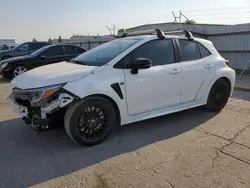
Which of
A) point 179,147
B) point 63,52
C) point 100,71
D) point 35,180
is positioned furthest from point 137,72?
point 63,52

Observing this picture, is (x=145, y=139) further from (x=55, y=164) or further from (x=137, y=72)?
(x=55, y=164)

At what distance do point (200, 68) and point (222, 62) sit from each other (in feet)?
2.43

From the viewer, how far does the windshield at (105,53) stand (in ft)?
13.3

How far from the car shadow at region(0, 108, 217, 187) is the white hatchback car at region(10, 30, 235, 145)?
10.4 inches

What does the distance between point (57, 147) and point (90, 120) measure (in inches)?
26.7

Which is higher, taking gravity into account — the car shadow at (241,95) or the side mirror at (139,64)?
the side mirror at (139,64)

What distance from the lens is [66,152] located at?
141 inches

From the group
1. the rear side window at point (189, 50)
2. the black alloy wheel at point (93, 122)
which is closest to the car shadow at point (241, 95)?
the rear side window at point (189, 50)

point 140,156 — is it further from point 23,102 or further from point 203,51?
point 203,51

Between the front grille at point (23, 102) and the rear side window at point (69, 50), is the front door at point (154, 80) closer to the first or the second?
the front grille at point (23, 102)

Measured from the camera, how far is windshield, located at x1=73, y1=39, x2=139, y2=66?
4.05 m

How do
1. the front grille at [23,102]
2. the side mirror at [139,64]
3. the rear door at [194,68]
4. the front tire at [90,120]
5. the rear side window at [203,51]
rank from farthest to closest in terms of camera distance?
the rear side window at [203,51] → the rear door at [194,68] → the side mirror at [139,64] → the front grille at [23,102] → the front tire at [90,120]

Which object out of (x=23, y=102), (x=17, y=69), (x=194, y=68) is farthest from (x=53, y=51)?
(x=194, y=68)

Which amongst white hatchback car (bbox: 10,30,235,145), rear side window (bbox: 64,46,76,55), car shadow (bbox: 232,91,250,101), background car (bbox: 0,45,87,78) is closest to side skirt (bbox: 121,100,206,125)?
white hatchback car (bbox: 10,30,235,145)
